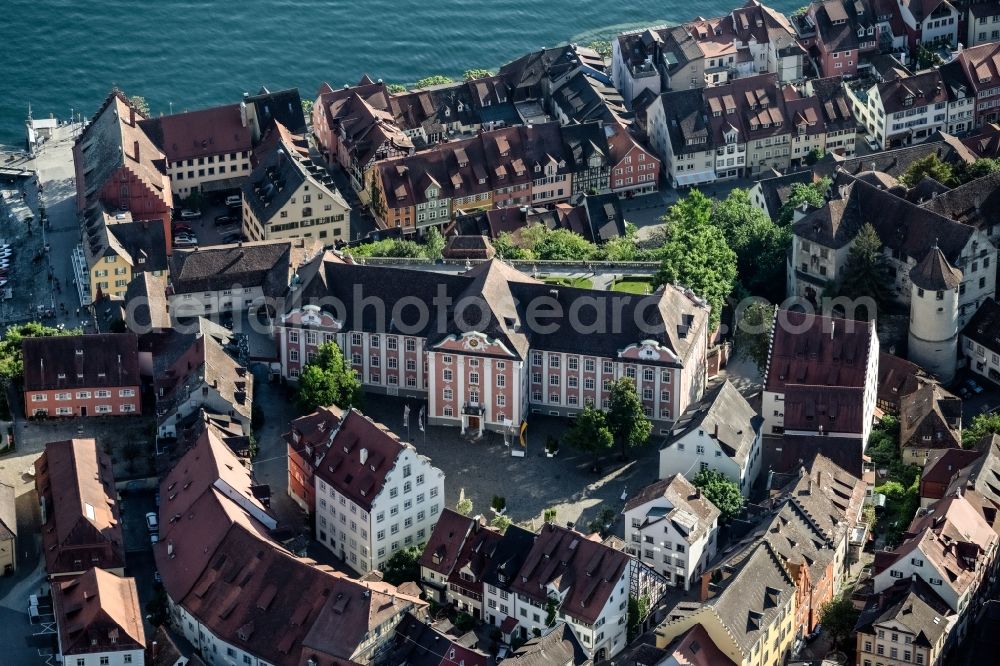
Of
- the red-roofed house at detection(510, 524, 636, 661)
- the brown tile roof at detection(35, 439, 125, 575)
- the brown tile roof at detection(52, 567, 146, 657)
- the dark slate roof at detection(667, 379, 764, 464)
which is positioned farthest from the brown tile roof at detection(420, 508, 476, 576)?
the brown tile roof at detection(35, 439, 125, 575)

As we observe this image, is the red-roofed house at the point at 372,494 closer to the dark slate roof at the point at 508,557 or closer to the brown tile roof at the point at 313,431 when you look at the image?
the brown tile roof at the point at 313,431

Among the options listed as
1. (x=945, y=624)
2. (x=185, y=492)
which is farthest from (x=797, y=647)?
(x=185, y=492)

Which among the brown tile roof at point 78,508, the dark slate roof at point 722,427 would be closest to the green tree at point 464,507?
the dark slate roof at point 722,427

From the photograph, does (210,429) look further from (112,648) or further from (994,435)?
(994,435)

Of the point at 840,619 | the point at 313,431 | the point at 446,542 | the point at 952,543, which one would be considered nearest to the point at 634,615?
the point at 840,619

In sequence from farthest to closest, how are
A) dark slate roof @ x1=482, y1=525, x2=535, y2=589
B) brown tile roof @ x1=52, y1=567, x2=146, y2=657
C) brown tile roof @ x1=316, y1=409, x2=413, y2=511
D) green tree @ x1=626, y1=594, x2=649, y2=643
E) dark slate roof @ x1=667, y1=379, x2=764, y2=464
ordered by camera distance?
dark slate roof @ x1=667, y1=379, x2=764, y2=464
brown tile roof @ x1=316, y1=409, x2=413, y2=511
dark slate roof @ x1=482, y1=525, x2=535, y2=589
green tree @ x1=626, y1=594, x2=649, y2=643
brown tile roof @ x1=52, y1=567, x2=146, y2=657

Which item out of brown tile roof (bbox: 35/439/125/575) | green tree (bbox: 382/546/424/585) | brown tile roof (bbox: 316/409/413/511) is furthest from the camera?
brown tile roof (bbox: 316/409/413/511)

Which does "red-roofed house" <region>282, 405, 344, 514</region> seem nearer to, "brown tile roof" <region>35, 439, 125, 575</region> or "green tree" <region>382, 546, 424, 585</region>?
"green tree" <region>382, 546, 424, 585</region>
